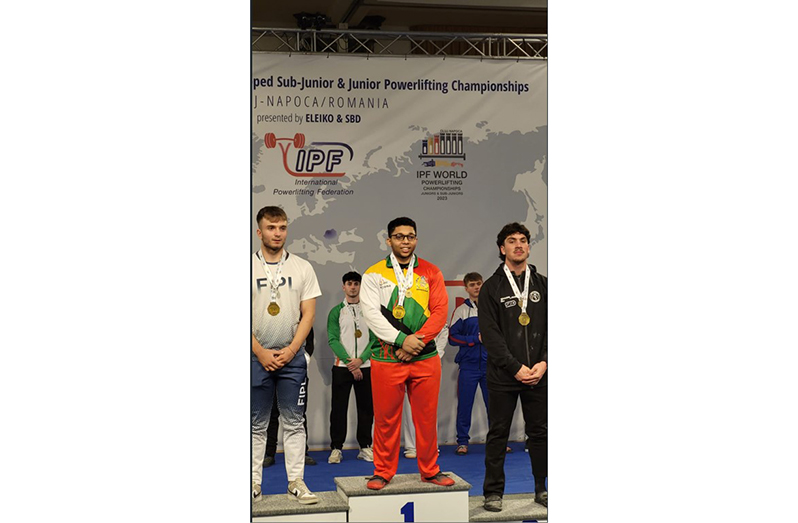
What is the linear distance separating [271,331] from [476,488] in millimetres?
1469

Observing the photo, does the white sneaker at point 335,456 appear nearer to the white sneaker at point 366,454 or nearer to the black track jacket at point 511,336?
the white sneaker at point 366,454

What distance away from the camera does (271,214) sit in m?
4.71

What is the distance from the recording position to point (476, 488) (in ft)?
15.8

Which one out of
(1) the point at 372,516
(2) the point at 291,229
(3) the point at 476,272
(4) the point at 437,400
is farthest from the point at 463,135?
(1) the point at 372,516

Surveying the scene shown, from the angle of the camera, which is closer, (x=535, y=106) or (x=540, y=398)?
(x=540, y=398)

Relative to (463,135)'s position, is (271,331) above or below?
below

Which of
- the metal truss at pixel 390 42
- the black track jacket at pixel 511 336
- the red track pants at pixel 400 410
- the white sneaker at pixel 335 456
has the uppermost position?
the metal truss at pixel 390 42

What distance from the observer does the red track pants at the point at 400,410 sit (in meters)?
4.73

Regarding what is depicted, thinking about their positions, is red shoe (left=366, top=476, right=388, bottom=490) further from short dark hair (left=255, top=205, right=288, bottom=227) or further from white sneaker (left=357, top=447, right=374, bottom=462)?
short dark hair (left=255, top=205, right=288, bottom=227)

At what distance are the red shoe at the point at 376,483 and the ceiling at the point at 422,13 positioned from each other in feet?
8.54

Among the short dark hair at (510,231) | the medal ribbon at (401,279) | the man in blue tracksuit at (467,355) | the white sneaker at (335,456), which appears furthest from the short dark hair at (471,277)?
the white sneaker at (335,456)

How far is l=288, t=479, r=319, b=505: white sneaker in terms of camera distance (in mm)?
4598

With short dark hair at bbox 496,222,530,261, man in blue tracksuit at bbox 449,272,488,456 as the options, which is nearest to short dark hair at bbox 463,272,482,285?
man in blue tracksuit at bbox 449,272,488,456

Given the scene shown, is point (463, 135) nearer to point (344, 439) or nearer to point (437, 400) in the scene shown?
point (437, 400)
